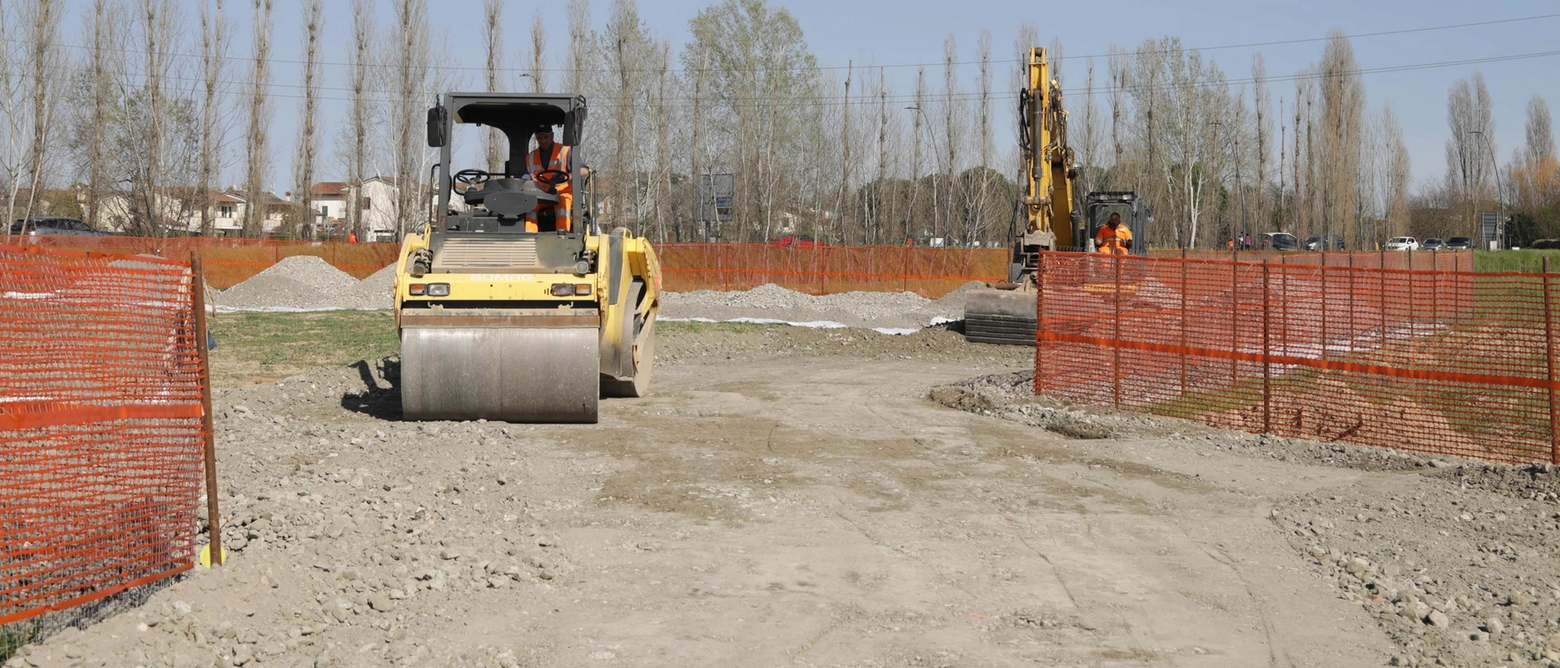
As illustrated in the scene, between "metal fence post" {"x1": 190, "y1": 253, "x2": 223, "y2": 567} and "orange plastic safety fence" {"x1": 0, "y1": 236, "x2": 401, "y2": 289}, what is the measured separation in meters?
30.5

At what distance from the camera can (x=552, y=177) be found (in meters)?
12.2

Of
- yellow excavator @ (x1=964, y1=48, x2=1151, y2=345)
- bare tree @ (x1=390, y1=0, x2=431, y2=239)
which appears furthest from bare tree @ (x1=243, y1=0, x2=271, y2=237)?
yellow excavator @ (x1=964, y1=48, x2=1151, y2=345)

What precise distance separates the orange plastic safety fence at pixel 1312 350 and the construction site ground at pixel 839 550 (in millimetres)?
841

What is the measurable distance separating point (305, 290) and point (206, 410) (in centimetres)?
2677

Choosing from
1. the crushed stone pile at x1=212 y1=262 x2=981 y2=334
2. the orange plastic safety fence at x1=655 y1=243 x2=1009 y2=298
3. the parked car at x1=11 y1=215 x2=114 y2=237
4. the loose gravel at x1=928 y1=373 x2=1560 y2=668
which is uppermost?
the parked car at x1=11 y1=215 x2=114 y2=237

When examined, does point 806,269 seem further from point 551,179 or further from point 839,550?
point 839,550

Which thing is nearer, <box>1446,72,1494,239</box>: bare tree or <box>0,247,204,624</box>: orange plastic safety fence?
<box>0,247,204,624</box>: orange plastic safety fence

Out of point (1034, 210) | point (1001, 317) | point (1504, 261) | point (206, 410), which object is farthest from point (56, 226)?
point (1504, 261)

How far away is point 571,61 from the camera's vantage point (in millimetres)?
47688

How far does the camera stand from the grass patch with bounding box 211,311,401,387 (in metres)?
16.9

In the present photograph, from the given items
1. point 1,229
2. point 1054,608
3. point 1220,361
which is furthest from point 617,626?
point 1,229

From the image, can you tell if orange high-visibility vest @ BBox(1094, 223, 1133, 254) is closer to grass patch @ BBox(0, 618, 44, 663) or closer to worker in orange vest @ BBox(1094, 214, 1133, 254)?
worker in orange vest @ BBox(1094, 214, 1133, 254)

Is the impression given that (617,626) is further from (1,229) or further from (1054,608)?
(1,229)

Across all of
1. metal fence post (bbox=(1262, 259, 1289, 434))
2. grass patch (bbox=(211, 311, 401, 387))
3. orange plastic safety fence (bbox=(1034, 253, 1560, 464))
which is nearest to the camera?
orange plastic safety fence (bbox=(1034, 253, 1560, 464))
